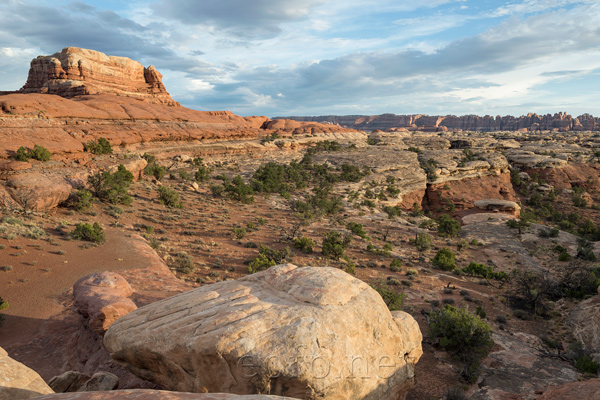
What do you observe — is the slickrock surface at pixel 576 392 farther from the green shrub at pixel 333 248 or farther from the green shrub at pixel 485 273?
the green shrub at pixel 485 273

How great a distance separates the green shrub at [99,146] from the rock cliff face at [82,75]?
26677 millimetres

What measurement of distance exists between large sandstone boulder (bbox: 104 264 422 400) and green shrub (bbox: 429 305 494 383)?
3756 millimetres

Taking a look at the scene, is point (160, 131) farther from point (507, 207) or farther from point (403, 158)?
point (507, 207)

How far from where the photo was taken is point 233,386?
613 centimetres

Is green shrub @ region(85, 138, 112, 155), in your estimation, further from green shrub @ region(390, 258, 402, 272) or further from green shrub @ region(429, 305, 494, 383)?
green shrub @ region(429, 305, 494, 383)

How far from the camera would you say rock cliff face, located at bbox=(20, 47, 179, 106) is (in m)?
56.5

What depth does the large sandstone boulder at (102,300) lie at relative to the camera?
8680 mm

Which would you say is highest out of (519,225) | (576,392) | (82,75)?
(82,75)

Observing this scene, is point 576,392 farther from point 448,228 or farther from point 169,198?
point 169,198

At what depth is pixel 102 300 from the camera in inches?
361

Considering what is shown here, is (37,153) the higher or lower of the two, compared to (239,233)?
higher

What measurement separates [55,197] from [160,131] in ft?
110

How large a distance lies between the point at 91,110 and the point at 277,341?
52.8m

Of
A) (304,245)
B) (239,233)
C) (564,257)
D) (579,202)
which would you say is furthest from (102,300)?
(579,202)
